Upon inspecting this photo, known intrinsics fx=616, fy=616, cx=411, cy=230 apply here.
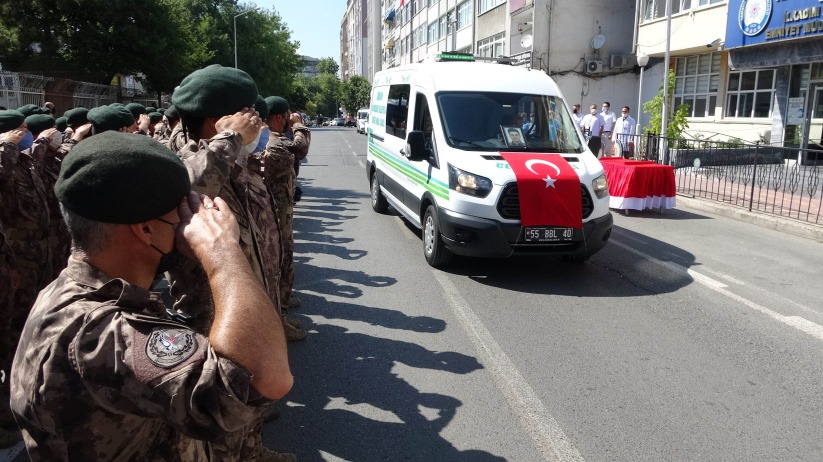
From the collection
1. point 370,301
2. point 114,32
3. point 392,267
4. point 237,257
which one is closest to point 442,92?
point 392,267

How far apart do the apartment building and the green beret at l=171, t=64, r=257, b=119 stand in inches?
680

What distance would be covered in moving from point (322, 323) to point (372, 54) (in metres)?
89.2

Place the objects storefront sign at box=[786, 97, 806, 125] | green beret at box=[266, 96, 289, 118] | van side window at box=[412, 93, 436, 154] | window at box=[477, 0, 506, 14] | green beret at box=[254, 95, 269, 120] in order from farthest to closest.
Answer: window at box=[477, 0, 506, 14], storefront sign at box=[786, 97, 806, 125], van side window at box=[412, 93, 436, 154], green beret at box=[266, 96, 289, 118], green beret at box=[254, 95, 269, 120]

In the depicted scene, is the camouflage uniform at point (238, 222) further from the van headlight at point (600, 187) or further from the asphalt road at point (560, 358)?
the van headlight at point (600, 187)

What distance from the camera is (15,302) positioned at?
420cm

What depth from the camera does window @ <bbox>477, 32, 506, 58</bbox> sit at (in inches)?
1273

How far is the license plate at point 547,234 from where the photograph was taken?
6664mm

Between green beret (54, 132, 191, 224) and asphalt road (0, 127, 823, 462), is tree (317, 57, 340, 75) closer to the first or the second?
asphalt road (0, 127, 823, 462)

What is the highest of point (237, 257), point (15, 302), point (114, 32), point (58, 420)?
point (114, 32)

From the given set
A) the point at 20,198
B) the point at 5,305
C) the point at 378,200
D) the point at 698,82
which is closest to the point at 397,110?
the point at 378,200

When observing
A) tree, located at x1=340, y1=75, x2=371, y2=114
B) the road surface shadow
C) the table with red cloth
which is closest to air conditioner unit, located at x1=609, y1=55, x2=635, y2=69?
the table with red cloth

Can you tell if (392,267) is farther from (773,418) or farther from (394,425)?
(773,418)

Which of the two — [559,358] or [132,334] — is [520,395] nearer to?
[559,358]

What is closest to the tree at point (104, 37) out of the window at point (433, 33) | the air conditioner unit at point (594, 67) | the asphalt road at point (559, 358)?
the window at point (433, 33)
